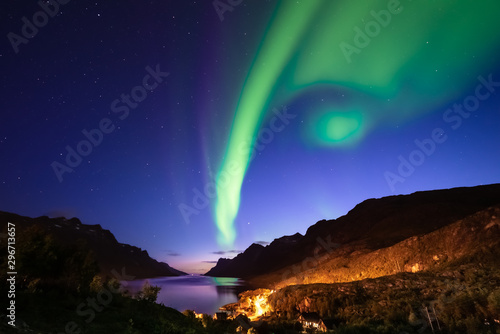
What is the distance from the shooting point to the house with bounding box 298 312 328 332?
34344 mm

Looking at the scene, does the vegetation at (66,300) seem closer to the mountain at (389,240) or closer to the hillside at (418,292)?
the hillside at (418,292)

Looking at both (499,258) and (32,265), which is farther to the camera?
(499,258)

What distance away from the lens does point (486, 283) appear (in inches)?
1287

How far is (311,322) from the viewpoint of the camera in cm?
3631

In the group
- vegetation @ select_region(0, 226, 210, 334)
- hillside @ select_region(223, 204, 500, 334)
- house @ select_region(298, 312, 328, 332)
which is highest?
vegetation @ select_region(0, 226, 210, 334)

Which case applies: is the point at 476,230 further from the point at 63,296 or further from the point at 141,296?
the point at 63,296

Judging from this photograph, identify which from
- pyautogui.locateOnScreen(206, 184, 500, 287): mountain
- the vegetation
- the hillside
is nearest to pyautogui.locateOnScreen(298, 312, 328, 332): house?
the hillside

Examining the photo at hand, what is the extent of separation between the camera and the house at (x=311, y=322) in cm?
3434

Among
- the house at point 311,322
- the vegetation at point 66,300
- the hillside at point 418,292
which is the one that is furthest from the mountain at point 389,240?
the vegetation at point 66,300

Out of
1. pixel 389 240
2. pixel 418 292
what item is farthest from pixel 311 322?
pixel 389 240

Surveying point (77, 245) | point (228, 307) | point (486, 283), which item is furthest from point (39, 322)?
point (228, 307)

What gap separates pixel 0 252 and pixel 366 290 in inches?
1803

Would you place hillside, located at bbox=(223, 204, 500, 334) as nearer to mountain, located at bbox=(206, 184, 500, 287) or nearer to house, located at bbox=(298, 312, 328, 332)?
mountain, located at bbox=(206, 184, 500, 287)

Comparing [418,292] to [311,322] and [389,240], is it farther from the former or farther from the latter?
[389,240]
